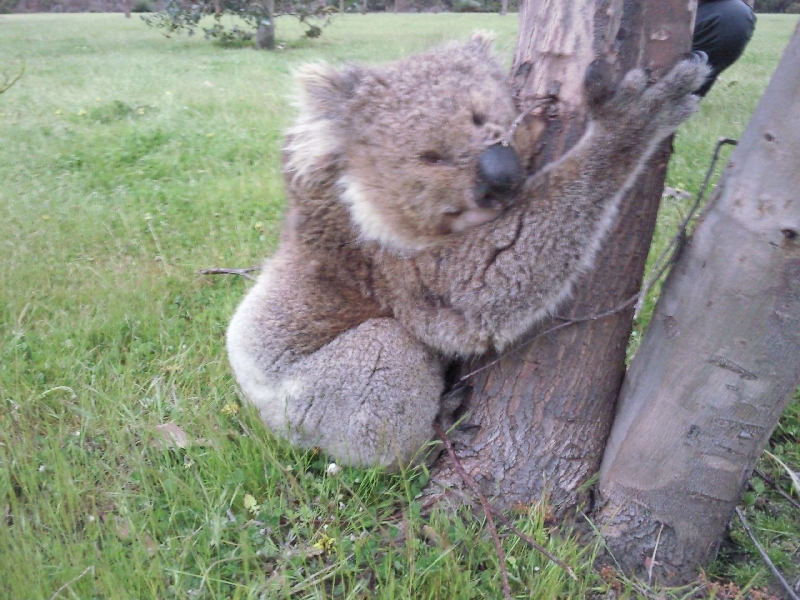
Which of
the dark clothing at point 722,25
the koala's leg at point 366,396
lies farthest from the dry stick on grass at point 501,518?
the dark clothing at point 722,25

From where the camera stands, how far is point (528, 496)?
78.7 inches

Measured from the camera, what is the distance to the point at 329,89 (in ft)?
6.40

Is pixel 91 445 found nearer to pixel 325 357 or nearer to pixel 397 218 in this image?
pixel 325 357

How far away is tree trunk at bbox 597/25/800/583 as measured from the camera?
1.45 m

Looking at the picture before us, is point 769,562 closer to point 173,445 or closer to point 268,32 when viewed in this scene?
point 173,445

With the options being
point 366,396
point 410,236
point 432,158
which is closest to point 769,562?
point 366,396

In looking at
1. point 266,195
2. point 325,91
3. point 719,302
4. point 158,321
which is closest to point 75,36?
point 266,195

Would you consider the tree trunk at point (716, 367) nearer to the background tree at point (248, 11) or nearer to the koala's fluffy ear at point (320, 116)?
the koala's fluffy ear at point (320, 116)

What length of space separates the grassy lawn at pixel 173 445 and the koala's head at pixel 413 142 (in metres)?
0.59

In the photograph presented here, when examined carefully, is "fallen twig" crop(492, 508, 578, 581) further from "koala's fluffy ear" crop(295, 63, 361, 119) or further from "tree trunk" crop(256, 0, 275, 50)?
"tree trunk" crop(256, 0, 275, 50)

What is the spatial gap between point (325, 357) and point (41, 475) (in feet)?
3.49

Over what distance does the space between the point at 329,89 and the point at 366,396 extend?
3.32 ft

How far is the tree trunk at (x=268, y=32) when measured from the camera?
14.0 meters

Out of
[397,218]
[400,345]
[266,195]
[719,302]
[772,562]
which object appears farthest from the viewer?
[266,195]
